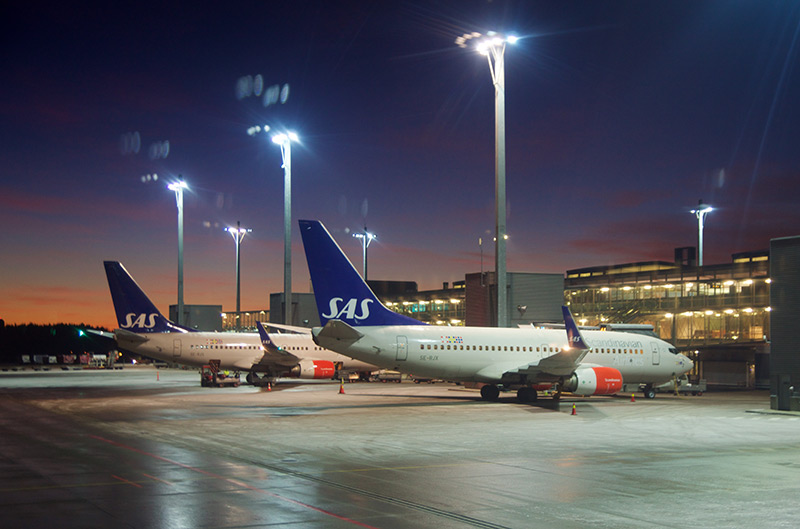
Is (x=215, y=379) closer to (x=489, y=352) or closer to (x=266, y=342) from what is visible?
(x=266, y=342)

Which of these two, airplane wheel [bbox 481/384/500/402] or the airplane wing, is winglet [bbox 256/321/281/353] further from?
airplane wheel [bbox 481/384/500/402]

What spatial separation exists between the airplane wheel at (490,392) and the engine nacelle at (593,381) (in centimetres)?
420

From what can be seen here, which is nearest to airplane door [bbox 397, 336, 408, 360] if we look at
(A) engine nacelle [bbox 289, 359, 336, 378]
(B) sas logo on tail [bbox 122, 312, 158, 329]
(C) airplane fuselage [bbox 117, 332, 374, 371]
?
(A) engine nacelle [bbox 289, 359, 336, 378]

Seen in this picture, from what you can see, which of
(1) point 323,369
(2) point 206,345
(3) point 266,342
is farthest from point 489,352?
(2) point 206,345

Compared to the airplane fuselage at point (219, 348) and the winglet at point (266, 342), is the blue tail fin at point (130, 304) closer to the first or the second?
the airplane fuselage at point (219, 348)

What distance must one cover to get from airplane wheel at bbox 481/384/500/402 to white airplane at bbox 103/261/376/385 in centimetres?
1254

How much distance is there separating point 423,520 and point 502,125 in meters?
22.7

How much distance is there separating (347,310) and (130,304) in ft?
63.9

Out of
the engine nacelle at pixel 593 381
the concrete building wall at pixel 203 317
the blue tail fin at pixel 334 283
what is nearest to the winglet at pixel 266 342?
the blue tail fin at pixel 334 283

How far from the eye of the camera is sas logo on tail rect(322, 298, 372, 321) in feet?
102

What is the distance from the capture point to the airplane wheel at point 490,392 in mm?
35500

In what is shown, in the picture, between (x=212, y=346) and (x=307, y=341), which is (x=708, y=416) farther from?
(x=212, y=346)

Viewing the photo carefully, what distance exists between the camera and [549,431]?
22.1 meters

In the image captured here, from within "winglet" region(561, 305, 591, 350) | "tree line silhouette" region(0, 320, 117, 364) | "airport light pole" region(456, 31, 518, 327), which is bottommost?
"tree line silhouette" region(0, 320, 117, 364)
